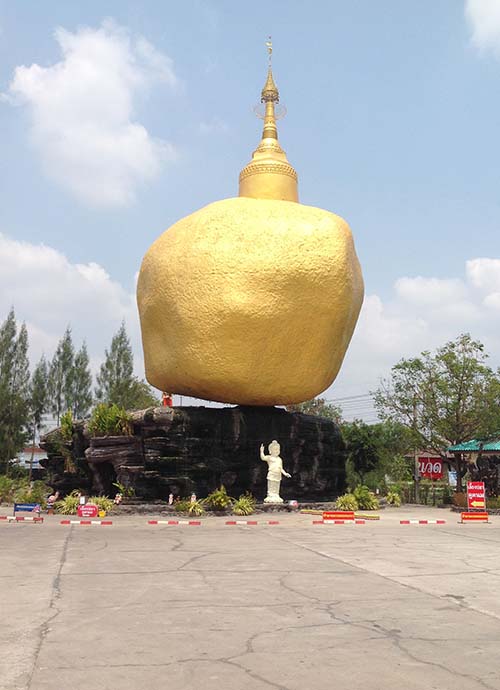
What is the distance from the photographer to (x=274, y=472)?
65.4 feet

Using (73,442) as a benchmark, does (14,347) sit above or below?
above

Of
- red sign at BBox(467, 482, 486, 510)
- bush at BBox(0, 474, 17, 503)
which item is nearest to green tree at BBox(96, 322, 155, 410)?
bush at BBox(0, 474, 17, 503)

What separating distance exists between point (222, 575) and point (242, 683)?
4.11 meters

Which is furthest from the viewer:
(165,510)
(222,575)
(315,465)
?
(315,465)

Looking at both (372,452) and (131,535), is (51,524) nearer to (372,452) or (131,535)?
(131,535)

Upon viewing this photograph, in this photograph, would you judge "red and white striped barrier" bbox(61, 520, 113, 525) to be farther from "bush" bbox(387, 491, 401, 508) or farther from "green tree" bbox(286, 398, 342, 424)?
"green tree" bbox(286, 398, 342, 424)

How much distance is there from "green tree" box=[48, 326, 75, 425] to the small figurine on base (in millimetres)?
24591

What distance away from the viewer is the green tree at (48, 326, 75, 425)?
42000 mm

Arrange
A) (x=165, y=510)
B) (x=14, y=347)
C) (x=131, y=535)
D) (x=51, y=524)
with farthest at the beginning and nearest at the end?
(x=14, y=347)
(x=165, y=510)
(x=51, y=524)
(x=131, y=535)

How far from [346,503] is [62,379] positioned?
2685 centimetres

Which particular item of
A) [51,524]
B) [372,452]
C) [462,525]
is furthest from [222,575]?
[372,452]

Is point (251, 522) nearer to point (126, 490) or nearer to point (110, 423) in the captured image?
point (126, 490)

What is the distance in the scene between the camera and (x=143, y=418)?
63.1ft

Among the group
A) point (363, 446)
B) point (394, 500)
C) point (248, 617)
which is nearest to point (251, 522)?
point (394, 500)
